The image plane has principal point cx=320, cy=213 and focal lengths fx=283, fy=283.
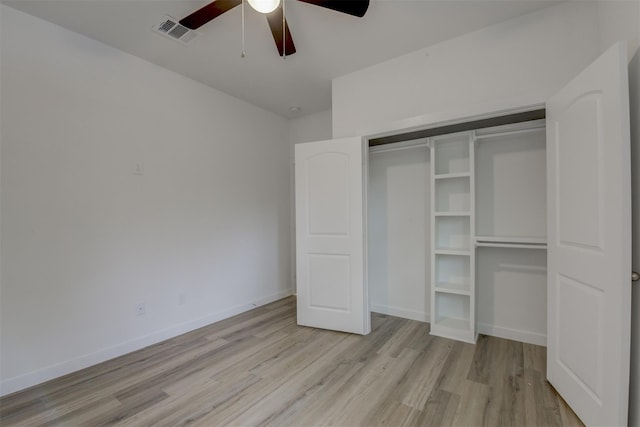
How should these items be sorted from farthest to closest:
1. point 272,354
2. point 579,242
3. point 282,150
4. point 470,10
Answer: point 282,150
point 272,354
point 470,10
point 579,242

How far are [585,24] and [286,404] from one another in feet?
11.0

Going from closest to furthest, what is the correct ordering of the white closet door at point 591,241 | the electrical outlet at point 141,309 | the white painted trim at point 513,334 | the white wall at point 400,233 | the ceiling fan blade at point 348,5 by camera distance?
the white closet door at point 591,241 → the ceiling fan blade at point 348,5 → the white painted trim at point 513,334 → the electrical outlet at point 141,309 → the white wall at point 400,233

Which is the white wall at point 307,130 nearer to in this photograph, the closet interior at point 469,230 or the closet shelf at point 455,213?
the closet interior at point 469,230

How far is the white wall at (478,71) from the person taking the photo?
2055mm

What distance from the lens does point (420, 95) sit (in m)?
2.66

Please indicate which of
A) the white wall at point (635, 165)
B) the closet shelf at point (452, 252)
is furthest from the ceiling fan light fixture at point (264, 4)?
the closet shelf at point (452, 252)

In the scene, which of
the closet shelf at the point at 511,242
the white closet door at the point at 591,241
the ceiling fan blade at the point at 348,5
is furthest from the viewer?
the closet shelf at the point at 511,242

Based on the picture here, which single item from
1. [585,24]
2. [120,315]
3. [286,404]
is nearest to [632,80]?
[585,24]

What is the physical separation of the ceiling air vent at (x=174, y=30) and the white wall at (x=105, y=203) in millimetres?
601

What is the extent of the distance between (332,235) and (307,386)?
143 centimetres

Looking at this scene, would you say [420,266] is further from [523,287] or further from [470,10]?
[470,10]

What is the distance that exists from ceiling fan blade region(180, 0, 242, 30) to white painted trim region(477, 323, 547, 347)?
343 cm

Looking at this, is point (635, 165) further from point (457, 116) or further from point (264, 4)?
point (264, 4)

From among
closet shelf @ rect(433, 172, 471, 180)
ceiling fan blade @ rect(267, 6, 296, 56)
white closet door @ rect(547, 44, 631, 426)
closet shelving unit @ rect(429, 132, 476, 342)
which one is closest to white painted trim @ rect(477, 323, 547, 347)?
closet shelving unit @ rect(429, 132, 476, 342)
